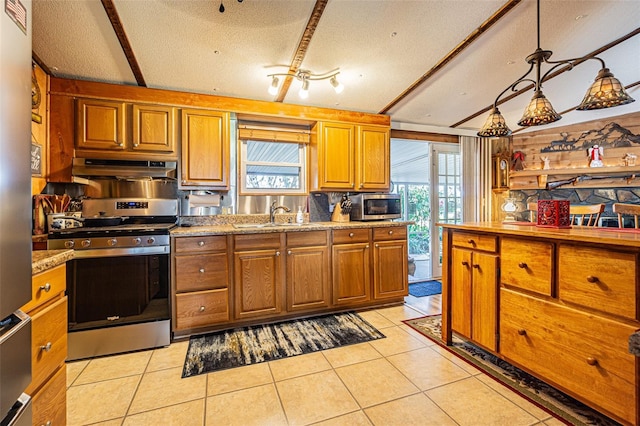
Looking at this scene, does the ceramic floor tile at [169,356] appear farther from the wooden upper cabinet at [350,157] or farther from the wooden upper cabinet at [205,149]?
the wooden upper cabinet at [350,157]

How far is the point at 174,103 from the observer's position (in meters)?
2.86

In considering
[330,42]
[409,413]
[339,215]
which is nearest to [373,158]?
[339,215]

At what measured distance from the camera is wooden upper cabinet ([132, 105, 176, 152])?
2736 millimetres

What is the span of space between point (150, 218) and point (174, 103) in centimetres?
119

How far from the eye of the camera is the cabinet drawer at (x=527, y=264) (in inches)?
65.6

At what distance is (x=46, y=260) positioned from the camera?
106 cm

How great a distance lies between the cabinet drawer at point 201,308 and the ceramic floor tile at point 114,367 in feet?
1.16

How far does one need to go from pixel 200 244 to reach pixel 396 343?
6.35ft

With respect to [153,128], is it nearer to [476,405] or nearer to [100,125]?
[100,125]

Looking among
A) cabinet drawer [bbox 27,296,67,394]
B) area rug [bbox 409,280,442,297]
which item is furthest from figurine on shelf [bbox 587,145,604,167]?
cabinet drawer [bbox 27,296,67,394]

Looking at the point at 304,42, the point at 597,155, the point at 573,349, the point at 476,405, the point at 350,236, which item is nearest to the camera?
the point at 573,349

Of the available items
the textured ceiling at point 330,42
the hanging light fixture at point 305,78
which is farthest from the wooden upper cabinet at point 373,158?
the hanging light fixture at point 305,78

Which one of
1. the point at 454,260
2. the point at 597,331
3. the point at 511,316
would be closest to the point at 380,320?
the point at 454,260

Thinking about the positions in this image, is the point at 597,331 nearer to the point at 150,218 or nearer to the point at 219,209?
the point at 219,209
